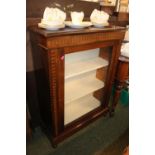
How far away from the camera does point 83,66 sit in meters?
1.43

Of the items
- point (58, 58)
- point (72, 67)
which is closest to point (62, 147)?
point (72, 67)

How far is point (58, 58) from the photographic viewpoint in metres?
1.03

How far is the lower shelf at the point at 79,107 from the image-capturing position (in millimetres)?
1584

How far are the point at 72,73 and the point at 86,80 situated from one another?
45cm

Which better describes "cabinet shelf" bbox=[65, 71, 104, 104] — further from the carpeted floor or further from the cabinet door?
the carpeted floor

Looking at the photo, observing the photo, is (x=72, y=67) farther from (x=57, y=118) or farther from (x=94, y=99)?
(x=94, y=99)

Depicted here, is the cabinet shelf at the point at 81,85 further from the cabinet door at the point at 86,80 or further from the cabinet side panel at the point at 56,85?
the cabinet side panel at the point at 56,85
